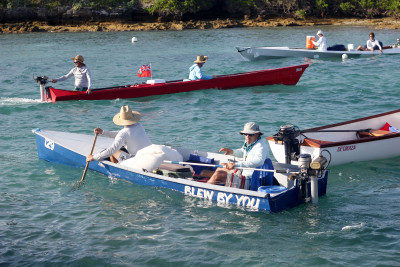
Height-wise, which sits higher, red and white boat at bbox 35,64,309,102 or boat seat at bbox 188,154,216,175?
red and white boat at bbox 35,64,309,102

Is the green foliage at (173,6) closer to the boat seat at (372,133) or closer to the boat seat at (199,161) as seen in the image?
the boat seat at (372,133)

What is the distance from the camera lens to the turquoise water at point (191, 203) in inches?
320

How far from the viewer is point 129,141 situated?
35.2ft

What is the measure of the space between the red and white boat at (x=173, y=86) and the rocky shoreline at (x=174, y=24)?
2781 centimetres

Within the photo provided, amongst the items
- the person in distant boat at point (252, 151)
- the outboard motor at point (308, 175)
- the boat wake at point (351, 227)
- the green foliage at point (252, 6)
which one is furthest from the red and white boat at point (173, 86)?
the green foliage at point (252, 6)

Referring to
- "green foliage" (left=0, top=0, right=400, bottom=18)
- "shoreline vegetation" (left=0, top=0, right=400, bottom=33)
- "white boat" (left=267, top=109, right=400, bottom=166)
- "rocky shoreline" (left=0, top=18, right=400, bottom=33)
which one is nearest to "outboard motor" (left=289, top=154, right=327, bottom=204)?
"white boat" (left=267, top=109, right=400, bottom=166)

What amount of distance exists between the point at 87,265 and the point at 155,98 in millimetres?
11637

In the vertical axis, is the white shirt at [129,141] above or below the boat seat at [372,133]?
above

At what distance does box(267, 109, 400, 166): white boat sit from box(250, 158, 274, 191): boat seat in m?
1.45

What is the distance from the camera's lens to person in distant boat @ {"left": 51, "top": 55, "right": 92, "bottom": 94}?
56.6 ft

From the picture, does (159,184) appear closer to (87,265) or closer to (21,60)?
(87,265)

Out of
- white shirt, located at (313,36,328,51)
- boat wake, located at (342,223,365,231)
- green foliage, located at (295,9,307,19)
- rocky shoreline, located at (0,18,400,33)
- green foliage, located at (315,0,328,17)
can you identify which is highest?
green foliage, located at (315,0,328,17)

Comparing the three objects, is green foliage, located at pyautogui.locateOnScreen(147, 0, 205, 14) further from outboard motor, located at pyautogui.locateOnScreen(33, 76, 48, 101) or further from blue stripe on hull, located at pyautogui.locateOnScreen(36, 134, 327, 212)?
blue stripe on hull, located at pyautogui.locateOnScreen(36, 134, 327, 212)

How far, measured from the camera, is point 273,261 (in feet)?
25.8
